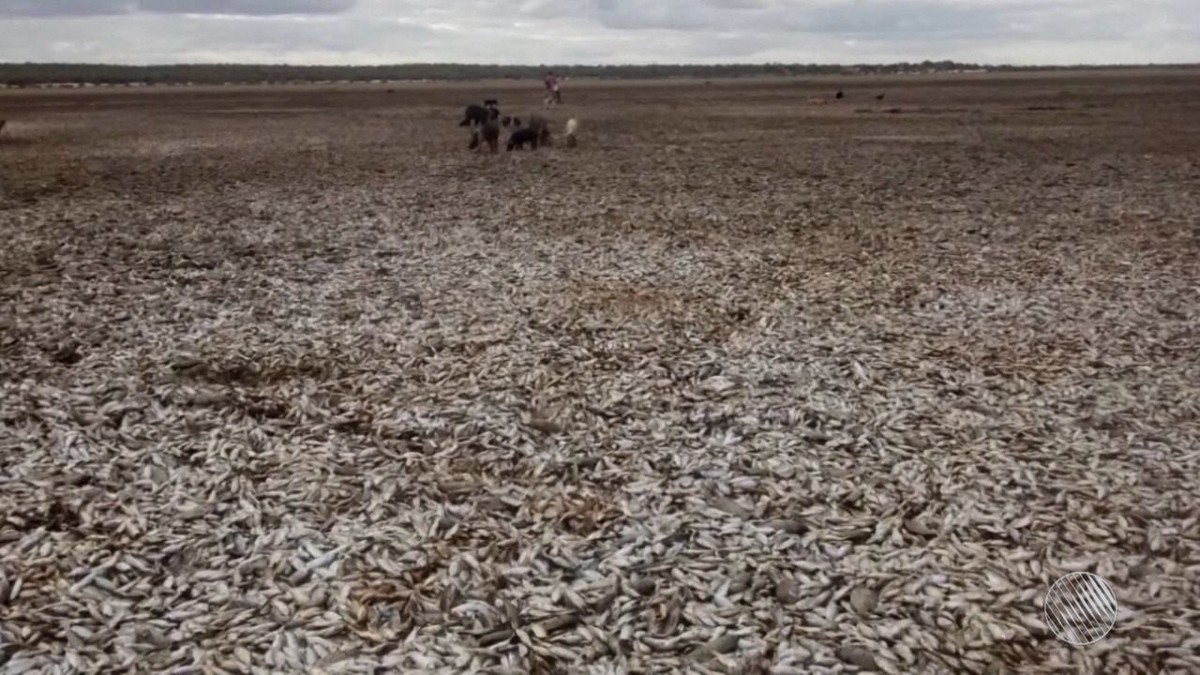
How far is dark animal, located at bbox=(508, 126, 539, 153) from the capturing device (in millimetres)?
26941

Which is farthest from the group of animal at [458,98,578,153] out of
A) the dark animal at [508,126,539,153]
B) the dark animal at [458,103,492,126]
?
the dark animal at [458,103,492,126]

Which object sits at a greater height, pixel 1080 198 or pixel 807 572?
pixel 1080 198

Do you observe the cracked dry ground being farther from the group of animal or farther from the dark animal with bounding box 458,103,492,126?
the dark animal with bounding box 458,103,492,126

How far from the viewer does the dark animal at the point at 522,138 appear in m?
26.9

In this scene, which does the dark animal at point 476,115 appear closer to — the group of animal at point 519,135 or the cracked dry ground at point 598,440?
the group of animal at point 519,135

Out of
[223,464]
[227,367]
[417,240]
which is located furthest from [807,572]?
[417,240]

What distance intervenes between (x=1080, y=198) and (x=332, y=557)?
53.0 ft

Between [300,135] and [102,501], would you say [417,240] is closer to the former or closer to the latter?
[102,501]

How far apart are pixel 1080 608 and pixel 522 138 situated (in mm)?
23627

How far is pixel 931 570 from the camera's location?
532 centimetres

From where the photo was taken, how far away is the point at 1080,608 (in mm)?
4945

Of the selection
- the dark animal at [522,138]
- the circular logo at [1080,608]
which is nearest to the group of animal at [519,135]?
the dark animal at [522,138]

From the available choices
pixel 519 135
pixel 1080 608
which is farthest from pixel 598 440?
pixel 519 135

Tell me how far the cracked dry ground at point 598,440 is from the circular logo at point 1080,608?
80mm
